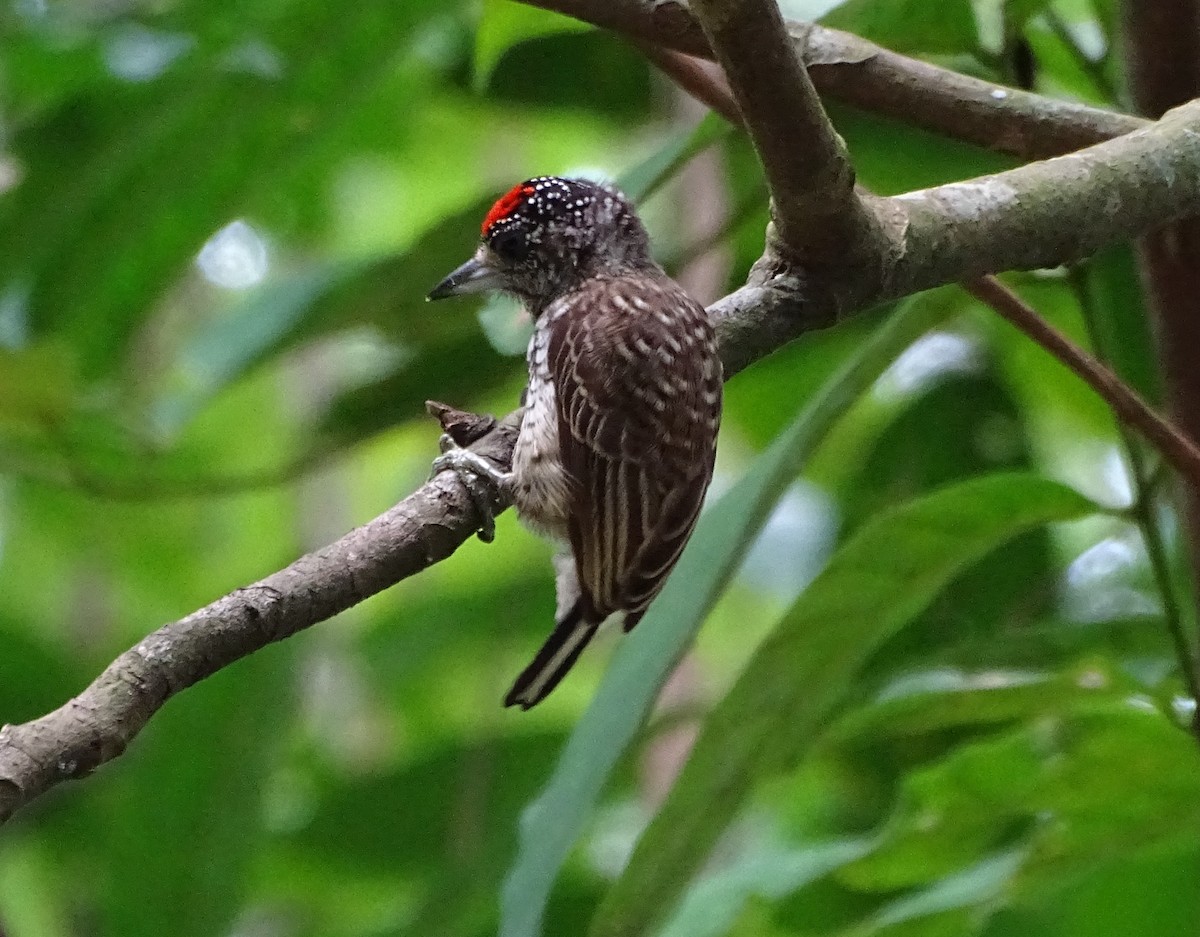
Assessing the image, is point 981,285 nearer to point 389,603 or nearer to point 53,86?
point 53,86

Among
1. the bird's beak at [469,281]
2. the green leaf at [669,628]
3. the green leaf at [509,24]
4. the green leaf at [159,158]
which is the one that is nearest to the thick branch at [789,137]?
the green leaf at [669,628]

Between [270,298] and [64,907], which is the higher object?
[270,298]

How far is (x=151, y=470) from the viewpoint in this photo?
242cm

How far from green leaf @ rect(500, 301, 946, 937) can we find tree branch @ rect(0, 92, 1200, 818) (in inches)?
10.9

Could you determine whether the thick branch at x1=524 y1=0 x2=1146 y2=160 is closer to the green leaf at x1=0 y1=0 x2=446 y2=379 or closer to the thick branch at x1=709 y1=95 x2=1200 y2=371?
the thick branch at x1=709 y1=95 x2=1200 y2=371

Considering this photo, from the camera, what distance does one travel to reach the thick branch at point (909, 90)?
1.53 metres

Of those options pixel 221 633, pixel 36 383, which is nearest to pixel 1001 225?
pixel 221 633

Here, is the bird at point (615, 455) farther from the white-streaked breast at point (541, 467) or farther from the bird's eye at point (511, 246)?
the bird's eye at point (511, 246)

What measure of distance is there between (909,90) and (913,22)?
0.92 ft

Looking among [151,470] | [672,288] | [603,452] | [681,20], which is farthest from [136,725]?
[151,470]

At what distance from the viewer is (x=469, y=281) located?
215 centimetres

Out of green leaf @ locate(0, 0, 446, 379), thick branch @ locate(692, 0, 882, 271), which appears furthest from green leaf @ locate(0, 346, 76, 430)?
thick branch @ locate(692, 0, 882, 271)

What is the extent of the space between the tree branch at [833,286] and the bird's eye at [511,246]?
56cm

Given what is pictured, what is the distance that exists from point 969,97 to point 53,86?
1.54 meters
